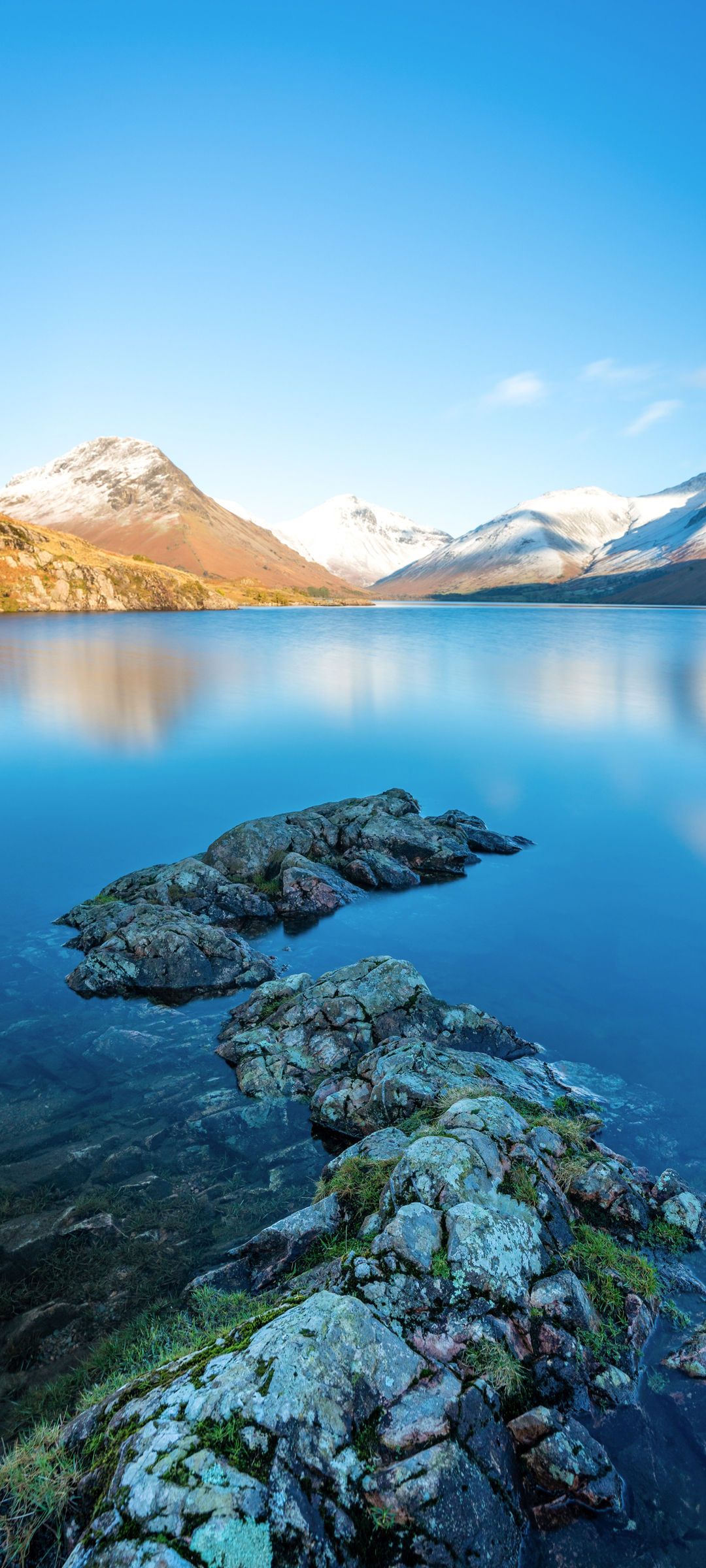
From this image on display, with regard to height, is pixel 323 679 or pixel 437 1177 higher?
pixel 323 679

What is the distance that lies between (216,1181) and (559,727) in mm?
38121

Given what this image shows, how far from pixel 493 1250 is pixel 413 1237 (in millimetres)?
674

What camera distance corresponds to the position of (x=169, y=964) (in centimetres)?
1397

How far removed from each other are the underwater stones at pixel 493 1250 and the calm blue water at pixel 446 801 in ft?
14.6

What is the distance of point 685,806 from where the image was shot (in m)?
27.6

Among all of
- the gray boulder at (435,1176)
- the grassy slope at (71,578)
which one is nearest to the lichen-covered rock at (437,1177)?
the gray boulder at (435,1176)

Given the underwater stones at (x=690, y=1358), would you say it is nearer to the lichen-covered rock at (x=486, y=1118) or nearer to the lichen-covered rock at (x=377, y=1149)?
the lichen-covered rock at (x=486, y=1118)

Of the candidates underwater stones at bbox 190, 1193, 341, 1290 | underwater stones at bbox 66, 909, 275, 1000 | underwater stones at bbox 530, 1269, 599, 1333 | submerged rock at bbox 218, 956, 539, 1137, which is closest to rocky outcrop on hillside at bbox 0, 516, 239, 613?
underwater stones at bbox 66, 909, 275, 1000

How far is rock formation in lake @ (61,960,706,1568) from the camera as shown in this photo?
415cm

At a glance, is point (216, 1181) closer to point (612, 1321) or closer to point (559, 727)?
point (612, 1321)

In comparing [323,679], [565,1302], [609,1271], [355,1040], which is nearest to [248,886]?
[355,1040]

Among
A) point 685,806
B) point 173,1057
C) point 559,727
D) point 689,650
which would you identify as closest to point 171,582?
point 689,650

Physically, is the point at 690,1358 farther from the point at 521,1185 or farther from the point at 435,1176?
the point at 435,1176

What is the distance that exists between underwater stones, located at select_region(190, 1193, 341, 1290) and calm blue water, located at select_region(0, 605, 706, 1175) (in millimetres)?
5139
